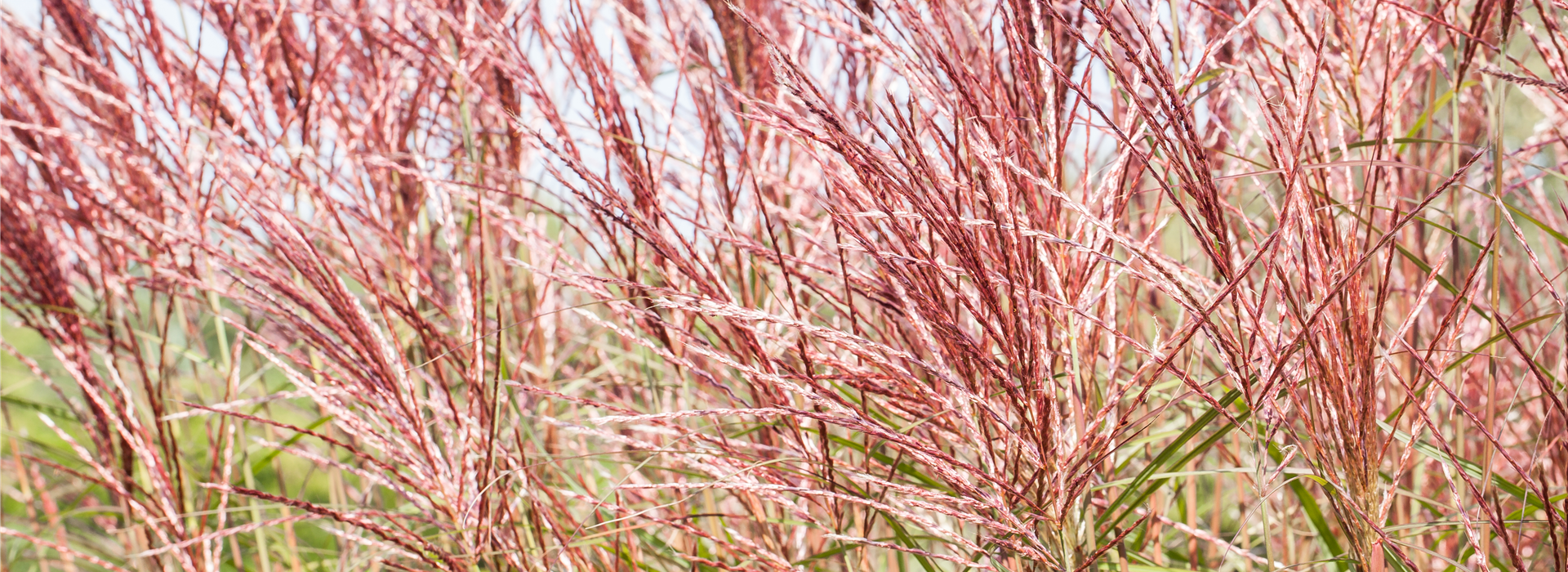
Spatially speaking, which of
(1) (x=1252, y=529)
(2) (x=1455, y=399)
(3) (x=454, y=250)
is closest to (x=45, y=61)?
(3) (x=454, y=250)

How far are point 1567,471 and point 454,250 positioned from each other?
101 cm

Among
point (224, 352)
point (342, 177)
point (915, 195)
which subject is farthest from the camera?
point (224, 352)

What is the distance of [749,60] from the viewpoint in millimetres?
1619

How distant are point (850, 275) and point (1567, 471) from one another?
22.4 inches

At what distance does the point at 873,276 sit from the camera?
2.91 feet

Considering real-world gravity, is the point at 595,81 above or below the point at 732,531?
above

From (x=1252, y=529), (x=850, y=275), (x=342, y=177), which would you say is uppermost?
(x=342, y=177)

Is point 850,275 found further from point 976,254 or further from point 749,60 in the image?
point 749,60

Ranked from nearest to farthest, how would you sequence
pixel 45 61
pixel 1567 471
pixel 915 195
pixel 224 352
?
1. pixel 915 195
2. pixel 1567 471
3. pixel 224 352
4. pixel 45 61

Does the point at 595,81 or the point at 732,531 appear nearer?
the point at 732,531

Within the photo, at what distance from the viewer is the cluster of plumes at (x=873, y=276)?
68cm

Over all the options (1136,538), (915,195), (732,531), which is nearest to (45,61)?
(732,531)

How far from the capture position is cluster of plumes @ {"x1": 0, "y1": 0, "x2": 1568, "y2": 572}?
0.68 metres

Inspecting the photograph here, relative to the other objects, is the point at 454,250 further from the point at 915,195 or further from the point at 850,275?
the point at 915,195
